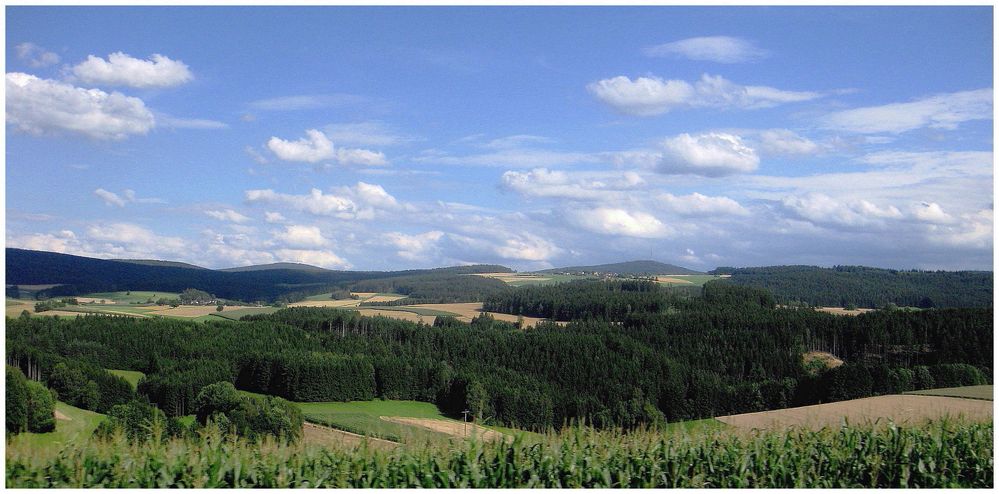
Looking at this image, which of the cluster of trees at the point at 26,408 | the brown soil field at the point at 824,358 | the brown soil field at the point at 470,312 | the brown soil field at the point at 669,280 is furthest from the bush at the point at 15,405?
the brown soil field at the point at 669,280

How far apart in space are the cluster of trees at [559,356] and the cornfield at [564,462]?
3150cm

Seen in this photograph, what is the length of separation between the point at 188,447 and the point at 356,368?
42637 mm

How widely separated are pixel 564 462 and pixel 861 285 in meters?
103

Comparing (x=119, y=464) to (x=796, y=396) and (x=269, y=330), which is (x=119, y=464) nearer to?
(x=269, y=330)

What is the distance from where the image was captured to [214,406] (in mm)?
32906

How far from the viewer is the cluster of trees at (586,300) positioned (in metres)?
97.8

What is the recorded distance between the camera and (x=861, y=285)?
10044 centimetres

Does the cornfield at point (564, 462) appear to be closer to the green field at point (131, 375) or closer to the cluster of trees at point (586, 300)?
the green field at point (131, 375)

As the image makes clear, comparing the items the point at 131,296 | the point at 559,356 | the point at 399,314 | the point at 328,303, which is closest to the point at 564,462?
the point at 559,356

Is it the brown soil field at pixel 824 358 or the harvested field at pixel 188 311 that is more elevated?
the harvested field at pixel 188 311

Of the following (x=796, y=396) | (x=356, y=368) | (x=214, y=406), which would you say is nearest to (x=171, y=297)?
(x=356, y=368)

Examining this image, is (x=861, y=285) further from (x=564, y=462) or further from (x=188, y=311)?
(x=564, y=462)

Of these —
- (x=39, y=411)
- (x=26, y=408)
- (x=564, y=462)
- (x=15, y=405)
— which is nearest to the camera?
(x=564, y=462)

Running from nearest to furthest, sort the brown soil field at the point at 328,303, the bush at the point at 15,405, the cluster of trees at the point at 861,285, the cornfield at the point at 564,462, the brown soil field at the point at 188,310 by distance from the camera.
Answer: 1. the cornfield at the point at 564,462
2. the bush at the point at 15,405
3. the brown soil field at the point at 188,310
4. the cluster of trees at the point at 861,285
5. the brown soil field at the point at 328,303
